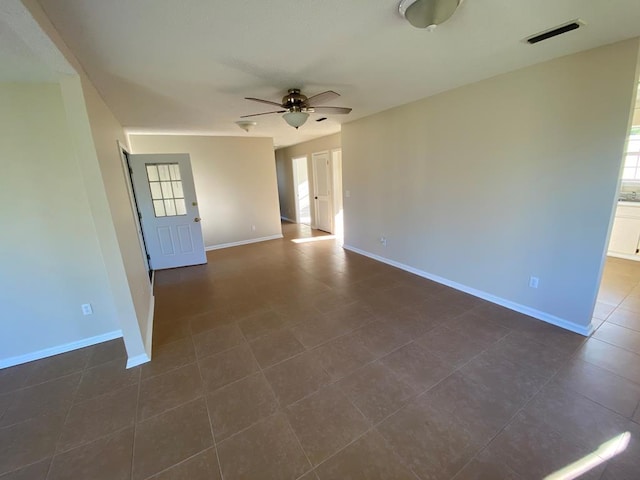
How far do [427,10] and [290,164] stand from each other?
7.00 m

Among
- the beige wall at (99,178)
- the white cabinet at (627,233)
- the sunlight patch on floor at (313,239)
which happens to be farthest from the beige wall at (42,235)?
the white cabinet at (627,233)

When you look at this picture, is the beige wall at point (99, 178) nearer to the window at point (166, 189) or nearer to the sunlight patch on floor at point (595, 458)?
the window at point (166, 189)

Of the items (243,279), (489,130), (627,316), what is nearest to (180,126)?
(243,279)

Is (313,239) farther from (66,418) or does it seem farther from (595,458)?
(595,458)

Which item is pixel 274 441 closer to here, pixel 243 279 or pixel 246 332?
pixel 246 332

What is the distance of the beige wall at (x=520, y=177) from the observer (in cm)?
217

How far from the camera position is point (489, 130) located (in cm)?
284

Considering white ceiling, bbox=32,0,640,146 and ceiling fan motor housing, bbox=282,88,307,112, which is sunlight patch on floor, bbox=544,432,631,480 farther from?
ceiling fan motor housing, bbox=282,88,307,112

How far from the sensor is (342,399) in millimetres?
1863

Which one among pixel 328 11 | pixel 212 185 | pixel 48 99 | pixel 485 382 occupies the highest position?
pixel 328 11

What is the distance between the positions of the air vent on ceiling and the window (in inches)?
191

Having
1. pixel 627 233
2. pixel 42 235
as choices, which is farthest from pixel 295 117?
pixel 627 233

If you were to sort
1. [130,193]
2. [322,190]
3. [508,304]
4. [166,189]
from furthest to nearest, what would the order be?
[322,190], [166,189], [130,193], [508,304]

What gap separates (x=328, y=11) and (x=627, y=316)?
12.8ft
